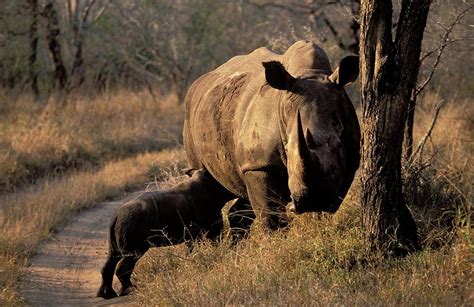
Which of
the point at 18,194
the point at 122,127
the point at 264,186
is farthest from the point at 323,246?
the point at 122,127

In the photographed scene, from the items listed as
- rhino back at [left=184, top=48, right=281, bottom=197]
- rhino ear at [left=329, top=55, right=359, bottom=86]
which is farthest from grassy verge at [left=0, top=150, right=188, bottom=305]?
rhino ear at [left=329, top=55, right=359, bottom=86]

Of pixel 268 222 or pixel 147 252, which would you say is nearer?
pixel 268 222

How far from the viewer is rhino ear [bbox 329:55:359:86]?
5.89 metres

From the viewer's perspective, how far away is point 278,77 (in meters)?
5.97

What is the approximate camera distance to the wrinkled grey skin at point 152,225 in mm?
6773

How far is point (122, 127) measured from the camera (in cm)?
1508

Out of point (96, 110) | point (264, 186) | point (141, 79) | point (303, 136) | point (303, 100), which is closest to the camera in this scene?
point (303, 136)

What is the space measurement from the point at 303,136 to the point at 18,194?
6507mm

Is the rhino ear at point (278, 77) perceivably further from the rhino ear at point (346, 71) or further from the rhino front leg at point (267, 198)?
the rhino front leg at point (267, 198)

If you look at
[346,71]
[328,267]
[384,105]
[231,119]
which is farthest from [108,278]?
[384,105]

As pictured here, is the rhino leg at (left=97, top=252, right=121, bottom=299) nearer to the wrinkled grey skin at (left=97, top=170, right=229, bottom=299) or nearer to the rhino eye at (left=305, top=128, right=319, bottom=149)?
the wrinkled grey skin at (left=97, top=170, right=229, bottom=299)

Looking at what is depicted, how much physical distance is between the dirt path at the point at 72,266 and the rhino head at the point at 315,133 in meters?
1.92

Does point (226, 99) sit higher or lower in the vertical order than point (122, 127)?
higher

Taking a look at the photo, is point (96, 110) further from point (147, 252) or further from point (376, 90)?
point (376, 90)
